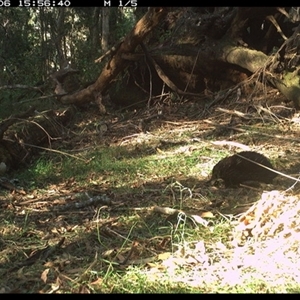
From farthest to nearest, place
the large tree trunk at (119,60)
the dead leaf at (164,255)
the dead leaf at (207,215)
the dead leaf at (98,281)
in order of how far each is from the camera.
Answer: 1. the large tree trunk at (119,60)
2. the dead leaf at (207,215)
3. the dead leaf at (164,255)
4. the dead leaf at (98,281)

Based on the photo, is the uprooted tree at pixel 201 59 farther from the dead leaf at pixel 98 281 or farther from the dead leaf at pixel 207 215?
the dead leaf at pixel 98 281

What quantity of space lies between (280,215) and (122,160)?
2748 millimetres

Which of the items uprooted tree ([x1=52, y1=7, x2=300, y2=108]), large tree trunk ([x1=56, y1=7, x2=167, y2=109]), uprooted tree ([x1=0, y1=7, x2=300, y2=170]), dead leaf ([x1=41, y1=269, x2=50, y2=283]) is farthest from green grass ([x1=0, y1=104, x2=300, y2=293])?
uprooted tree ([x1=52, y1=7, x2=300, y2=108])

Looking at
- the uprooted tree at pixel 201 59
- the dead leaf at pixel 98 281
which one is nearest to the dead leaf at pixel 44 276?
the dead leaf at pixel 98 281

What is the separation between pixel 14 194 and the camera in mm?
4539

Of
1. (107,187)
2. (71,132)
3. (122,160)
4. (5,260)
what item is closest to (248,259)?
(5,260)

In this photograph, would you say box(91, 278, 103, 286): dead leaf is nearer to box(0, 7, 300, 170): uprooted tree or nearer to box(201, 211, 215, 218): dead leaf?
box(201, 211, 215, 218): dead leaf
